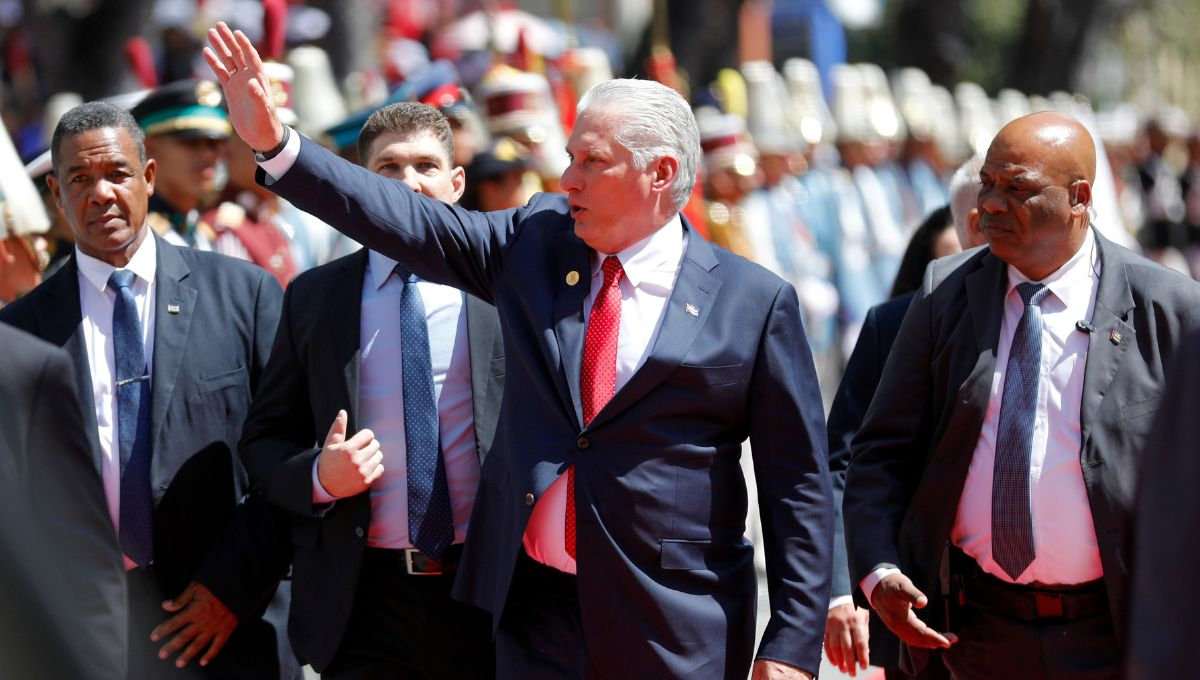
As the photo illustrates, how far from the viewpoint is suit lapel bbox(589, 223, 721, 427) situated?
12.9 feet

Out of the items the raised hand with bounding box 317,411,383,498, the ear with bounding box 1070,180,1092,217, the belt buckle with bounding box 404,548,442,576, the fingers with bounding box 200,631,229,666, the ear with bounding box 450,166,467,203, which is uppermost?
the ear with bounding box 450,166,467,203

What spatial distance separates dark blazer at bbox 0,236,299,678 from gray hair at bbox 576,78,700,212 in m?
1.27

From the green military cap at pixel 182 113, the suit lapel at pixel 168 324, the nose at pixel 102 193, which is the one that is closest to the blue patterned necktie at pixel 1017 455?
the suit lapel at pixel 168 324

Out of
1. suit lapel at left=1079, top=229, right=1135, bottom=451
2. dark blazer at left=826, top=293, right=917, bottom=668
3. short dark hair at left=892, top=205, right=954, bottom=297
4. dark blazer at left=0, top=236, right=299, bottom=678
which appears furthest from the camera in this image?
short dark hair at left=892, top=205, right=954, bottom=297

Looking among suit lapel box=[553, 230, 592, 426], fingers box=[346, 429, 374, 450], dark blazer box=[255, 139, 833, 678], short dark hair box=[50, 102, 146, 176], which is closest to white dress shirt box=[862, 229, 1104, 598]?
dark blazer box=[255, 139, 833, 678]

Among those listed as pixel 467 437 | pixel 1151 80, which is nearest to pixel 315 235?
pixel 467 437

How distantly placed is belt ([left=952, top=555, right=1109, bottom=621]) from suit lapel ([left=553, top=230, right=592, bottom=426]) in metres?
1.12

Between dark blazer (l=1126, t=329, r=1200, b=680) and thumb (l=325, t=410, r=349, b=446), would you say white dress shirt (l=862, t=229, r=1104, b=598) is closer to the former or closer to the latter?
thumb (l=325, t=410, r=349, b=446)

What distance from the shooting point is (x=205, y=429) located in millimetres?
4617

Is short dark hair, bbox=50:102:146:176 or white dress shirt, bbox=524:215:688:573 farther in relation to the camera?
short dark hair, bbox=50:102:146:176

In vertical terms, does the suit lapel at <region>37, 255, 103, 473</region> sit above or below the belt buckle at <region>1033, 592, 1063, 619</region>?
above

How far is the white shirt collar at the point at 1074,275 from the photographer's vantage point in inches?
166

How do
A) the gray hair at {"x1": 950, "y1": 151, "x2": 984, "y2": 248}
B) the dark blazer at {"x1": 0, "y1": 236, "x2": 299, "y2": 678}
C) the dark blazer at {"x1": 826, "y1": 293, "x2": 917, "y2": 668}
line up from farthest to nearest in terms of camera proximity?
1. the gray hair at {"x1": 950, "y1": 151, "x2": 984, "y2": 248}
2. the dark blazer at {"x1": 826, "y1": 293, "x2": 917, "y2": 668}
3. the dark blazer at {"x1": 0, "y1": 236, "x2": 299, "y2": 678}

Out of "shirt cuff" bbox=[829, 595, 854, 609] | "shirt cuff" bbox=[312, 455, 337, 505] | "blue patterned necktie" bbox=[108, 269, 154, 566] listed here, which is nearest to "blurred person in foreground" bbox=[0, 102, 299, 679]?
"blue patterned necktie" bbox=[108, 269, 154, 566]
